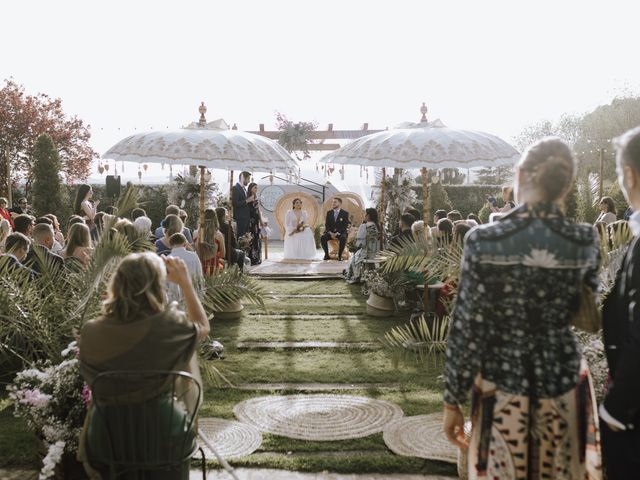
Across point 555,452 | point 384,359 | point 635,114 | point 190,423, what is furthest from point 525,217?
point 635,114

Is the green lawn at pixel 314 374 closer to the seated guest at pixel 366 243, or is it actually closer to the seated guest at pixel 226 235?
the seated guest at pixel 366 243

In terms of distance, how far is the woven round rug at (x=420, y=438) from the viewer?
4453 millimetres

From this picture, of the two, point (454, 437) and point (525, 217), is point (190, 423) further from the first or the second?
point (525, 217)

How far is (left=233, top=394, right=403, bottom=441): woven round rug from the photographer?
4922 millimetres

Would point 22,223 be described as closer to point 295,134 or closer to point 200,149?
point 200,149

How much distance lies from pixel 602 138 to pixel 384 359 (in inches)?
1627

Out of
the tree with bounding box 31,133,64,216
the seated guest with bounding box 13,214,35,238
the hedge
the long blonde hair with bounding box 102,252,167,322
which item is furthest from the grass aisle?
the hedge

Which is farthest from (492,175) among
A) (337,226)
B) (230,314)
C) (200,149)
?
(200,149)

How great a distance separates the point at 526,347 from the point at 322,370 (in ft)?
14.5

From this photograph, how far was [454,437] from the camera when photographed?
8.20 feet

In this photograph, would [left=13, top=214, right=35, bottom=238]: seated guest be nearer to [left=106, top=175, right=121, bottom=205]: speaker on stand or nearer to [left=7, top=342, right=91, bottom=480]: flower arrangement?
[left=7, top=342, right=91, bottom=480]: flower arrangement

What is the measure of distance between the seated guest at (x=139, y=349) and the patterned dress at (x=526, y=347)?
1.16m

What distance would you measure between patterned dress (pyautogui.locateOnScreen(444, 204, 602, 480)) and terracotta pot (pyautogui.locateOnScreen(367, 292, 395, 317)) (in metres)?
7.05

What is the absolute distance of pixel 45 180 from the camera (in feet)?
59.6
